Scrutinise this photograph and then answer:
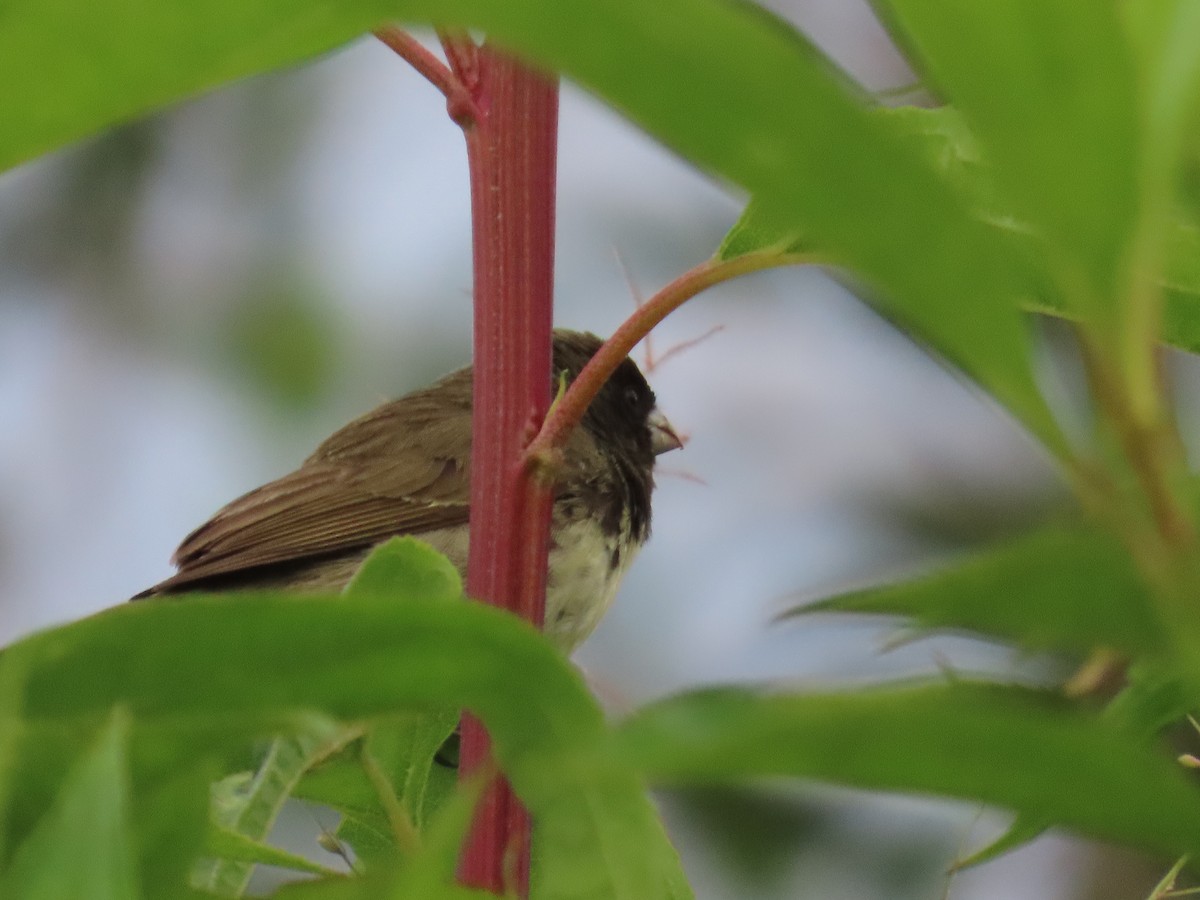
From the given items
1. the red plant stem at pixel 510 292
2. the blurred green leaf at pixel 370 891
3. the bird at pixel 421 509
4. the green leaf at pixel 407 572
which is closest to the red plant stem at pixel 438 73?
the red plant stem at pixel 510 292

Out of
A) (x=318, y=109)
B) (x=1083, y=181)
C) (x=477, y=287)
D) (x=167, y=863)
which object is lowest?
(x=167, y=863)

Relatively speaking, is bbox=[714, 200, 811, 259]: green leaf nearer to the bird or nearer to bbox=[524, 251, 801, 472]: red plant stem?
bbox=[524, 251, 801, 472]: red plant stem

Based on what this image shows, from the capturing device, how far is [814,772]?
1.25 feet

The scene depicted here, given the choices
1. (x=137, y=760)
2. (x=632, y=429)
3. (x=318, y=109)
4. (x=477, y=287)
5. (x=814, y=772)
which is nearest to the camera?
(x=814, y=772)

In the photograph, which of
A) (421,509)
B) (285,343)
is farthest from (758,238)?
(285,343)

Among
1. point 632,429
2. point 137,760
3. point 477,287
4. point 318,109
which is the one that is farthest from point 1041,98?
point 318,109

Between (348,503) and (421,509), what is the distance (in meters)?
0.13

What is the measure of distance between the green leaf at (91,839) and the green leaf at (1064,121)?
277 mm

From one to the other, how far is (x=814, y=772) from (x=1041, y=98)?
175mm

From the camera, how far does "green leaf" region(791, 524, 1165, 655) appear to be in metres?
0.38

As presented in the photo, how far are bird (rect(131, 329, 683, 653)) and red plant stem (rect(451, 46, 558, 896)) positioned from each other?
1619 millimetres

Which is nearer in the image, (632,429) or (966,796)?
(966,796)

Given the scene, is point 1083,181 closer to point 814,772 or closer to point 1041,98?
point 1041,98

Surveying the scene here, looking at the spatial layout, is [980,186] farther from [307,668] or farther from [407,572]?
[307,668]
